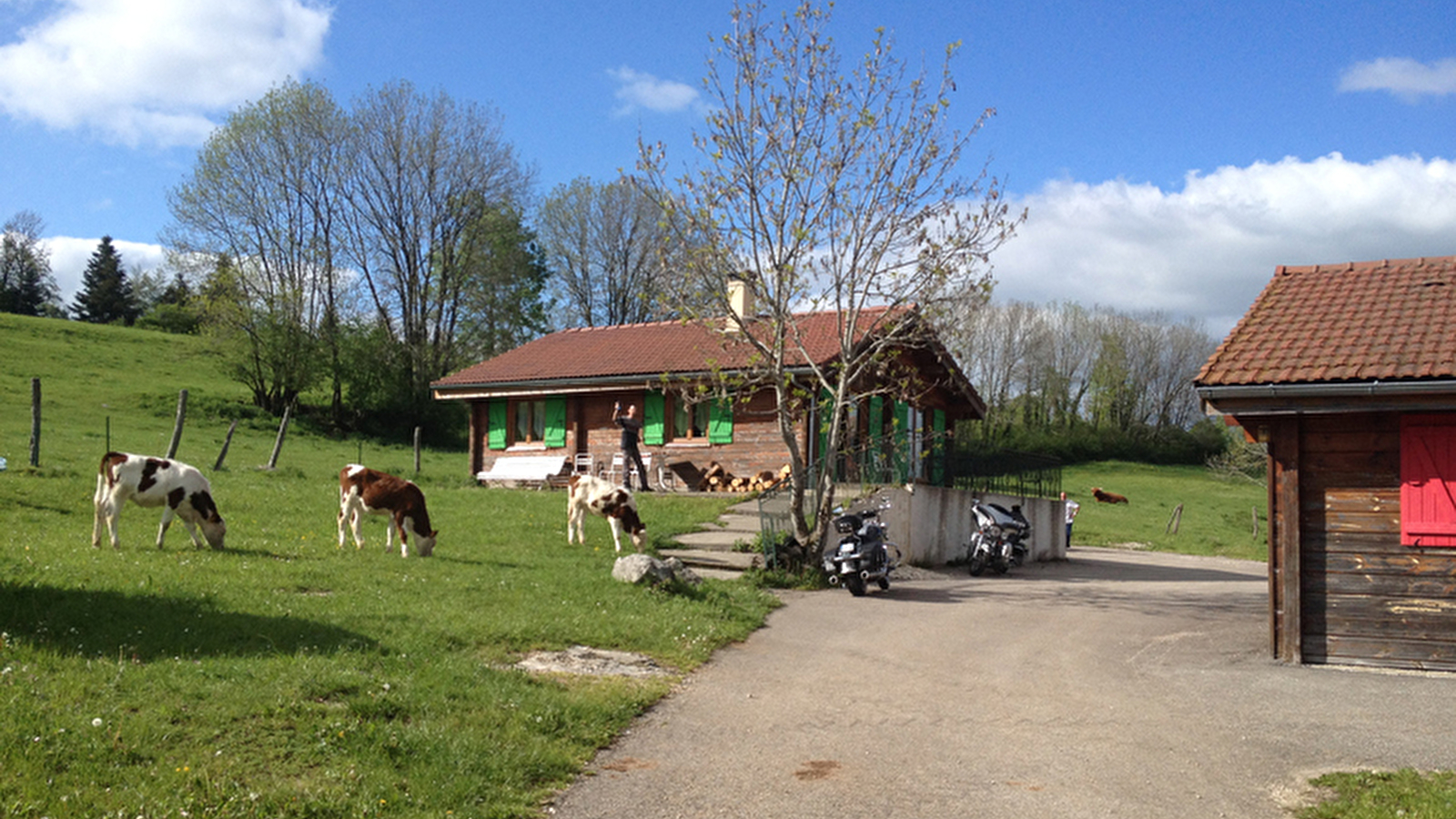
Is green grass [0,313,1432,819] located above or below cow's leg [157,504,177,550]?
below

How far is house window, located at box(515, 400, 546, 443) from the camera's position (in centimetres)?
3042

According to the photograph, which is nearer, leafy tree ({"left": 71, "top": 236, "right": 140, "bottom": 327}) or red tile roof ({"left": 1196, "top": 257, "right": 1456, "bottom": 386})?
red tile roof ({"left": 1196, "top": 257, "right": 1456, "bottom": 386})

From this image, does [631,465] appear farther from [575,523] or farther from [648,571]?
[648,571]

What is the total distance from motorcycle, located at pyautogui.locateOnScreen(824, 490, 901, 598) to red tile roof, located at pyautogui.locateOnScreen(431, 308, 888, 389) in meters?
8.80

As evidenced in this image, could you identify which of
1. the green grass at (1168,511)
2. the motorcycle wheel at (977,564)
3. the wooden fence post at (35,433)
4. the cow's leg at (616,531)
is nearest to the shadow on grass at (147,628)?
the cow's leg at (616,531)

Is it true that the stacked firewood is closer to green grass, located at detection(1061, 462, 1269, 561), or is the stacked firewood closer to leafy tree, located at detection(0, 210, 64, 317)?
green grass, located at detection(1061, 462, 1269, 561)

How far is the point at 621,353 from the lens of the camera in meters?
30.1

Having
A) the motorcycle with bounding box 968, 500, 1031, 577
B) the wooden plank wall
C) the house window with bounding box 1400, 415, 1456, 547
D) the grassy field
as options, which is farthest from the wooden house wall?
the house window with bounding box 1400, 415, 1456, 547

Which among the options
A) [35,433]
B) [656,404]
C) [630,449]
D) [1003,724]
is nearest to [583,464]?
[656,404]

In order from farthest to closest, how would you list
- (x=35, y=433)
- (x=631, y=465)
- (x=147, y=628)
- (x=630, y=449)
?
(x=631, y=465) < (x=630, y=449) < (x=35, y=433) < (x=147, y=628)

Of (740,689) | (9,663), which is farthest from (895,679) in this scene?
(9,663)

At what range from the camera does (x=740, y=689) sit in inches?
355

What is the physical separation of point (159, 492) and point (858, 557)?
8.63 metres

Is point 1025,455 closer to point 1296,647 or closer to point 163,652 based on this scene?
point 1296,647
